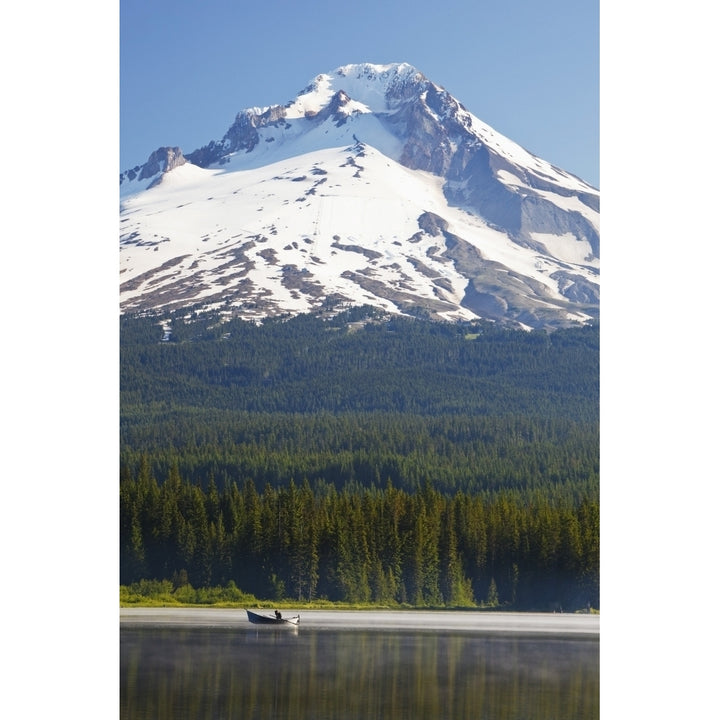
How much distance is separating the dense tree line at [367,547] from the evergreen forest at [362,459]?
0.03m

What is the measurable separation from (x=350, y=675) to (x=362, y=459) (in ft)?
33.3

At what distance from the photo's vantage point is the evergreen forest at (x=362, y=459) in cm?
1841

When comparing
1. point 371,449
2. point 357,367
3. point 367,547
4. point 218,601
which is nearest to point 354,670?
point 367,547

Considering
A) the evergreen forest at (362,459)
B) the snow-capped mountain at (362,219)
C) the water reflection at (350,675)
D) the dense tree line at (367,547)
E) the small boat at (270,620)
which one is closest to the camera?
the water reflection at (350,675)

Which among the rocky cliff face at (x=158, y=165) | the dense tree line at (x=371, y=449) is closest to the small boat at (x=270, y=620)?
the dense tree line at (x=371, y=449)

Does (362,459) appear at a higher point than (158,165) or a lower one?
lower

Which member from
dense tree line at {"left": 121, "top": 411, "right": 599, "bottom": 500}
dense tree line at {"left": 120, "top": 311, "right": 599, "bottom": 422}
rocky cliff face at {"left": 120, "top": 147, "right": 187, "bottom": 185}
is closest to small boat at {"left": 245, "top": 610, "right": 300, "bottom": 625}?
dense tree line at {"left": 121, "top": 411, "right": 599, "bottom": 500}

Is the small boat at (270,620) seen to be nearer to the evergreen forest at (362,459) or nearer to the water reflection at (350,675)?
the water reflection at (350,675)

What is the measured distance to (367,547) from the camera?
60.3 ft

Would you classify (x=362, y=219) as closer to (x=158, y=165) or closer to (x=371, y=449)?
(x=158, y=165)

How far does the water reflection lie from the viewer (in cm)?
1267

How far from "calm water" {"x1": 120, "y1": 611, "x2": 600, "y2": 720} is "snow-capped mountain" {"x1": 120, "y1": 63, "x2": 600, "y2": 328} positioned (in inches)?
773
